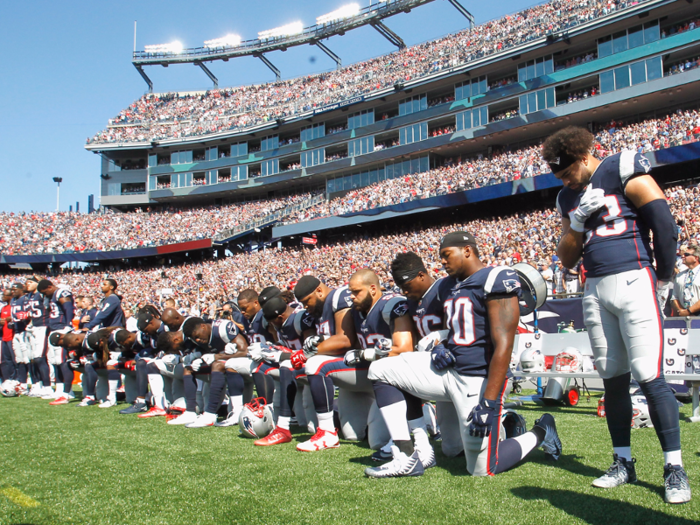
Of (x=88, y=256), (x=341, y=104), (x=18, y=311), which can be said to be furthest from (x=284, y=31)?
(x=18, y=311)

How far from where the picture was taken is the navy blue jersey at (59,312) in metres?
10.2

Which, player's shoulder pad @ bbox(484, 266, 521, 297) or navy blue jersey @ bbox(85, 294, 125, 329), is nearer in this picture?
player's shoulder pad @ bbox(484, 266, 521, 297)

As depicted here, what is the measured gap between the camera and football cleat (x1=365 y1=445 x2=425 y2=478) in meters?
3.65

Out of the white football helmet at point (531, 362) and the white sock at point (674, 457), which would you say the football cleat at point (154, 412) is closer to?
the white football helmet at point (531, 362)

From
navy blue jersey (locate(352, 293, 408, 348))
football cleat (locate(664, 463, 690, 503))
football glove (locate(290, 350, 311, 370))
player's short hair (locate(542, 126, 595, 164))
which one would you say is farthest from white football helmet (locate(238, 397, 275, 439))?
player's short hair (locate(542, 126, 595, 164))

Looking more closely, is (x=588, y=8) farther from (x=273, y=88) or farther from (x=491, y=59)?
(x=273, y=88)

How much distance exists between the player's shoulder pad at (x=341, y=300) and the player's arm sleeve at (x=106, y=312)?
5.63 m

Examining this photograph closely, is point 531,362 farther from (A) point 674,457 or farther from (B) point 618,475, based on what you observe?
(A) point 674,457

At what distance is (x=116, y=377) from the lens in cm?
860

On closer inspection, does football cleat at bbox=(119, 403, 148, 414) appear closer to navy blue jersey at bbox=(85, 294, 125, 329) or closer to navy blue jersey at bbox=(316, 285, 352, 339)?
navy blue jersey at bbox=(85, 294, 125, 329)

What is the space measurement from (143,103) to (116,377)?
51.6 metres

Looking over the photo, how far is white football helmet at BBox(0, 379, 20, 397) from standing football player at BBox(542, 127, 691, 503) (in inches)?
431

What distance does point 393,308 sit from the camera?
15.1 feet

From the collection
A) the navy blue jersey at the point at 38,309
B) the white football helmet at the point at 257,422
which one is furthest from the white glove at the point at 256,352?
the navy blue jersey at the point at 38,309
